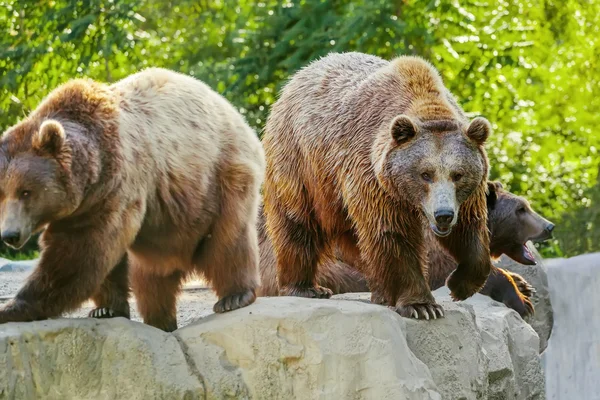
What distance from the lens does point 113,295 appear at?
5695 mm

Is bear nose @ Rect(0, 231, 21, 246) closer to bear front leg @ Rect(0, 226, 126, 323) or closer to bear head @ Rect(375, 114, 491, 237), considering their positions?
bear front leg @ Rect(0, 226, 126, 323)

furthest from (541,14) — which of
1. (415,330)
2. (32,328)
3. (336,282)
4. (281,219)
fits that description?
(32,328)

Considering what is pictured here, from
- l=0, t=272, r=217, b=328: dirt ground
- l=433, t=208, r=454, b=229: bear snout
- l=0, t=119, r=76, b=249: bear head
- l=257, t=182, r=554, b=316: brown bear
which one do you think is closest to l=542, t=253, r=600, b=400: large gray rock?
l=257, t=182, r=554, b=316: brown bear

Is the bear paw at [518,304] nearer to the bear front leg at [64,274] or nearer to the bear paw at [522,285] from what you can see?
the bear paw at [522,285]

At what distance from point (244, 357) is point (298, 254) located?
1.68 metres

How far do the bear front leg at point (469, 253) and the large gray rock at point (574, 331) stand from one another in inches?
150

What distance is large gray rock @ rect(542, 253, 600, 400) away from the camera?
33.3ft

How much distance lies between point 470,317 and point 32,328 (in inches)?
105

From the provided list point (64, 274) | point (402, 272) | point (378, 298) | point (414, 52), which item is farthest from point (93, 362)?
point (414, 52)

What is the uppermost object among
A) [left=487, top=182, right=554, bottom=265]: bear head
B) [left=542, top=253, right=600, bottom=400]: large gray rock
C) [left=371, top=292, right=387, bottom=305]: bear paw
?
[left=371, top=292, right=387, bottom=305]: bear paw

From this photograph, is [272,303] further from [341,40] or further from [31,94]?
[31,94]

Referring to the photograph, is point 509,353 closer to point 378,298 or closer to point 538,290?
point 378,298

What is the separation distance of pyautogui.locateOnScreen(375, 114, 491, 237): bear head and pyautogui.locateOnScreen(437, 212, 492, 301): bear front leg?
1.00 ft

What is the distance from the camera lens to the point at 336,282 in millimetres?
8375
